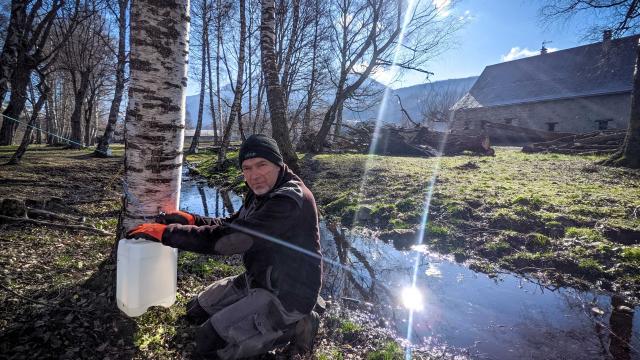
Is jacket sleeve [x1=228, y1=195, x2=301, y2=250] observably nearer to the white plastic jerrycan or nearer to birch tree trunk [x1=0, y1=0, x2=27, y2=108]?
the white plastic jerrycan

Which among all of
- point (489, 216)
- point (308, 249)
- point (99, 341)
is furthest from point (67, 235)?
point (489, 216)

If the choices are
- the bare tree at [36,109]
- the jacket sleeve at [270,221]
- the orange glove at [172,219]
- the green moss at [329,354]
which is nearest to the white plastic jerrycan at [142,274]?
the orange glove at [172,219]

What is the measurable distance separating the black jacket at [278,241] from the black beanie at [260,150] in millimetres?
174

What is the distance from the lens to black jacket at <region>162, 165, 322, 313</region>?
257 centimetres

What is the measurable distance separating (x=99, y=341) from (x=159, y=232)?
1007 mm

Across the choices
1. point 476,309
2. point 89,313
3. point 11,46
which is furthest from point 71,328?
point 11,46

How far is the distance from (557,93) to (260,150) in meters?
37.8

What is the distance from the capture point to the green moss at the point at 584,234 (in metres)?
5.47

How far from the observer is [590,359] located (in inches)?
125

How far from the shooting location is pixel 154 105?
9.81 feet

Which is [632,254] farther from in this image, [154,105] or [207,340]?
[154,105]

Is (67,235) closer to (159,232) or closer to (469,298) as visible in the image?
(159,232)

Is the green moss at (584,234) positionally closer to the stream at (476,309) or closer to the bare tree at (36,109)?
the stream at (476,309)

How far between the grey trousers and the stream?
150 centimetres
